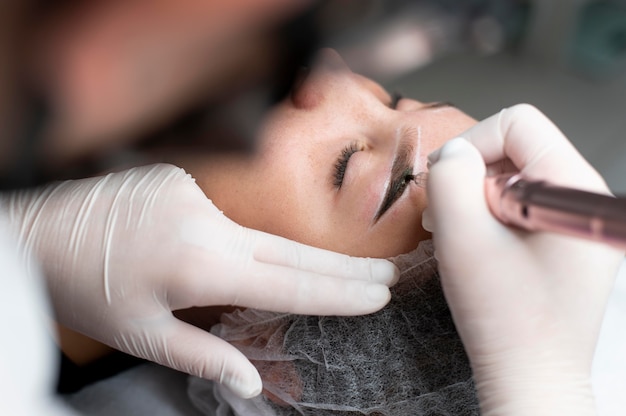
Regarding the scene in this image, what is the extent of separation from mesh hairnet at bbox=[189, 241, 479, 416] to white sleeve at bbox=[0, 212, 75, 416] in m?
0.44

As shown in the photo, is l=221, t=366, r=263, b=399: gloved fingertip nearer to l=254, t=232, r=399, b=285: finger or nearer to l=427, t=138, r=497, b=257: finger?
l=254, t=232, r=399, b=285: finger

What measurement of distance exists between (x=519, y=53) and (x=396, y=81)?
0.66 m

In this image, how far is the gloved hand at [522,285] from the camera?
869 millimetres

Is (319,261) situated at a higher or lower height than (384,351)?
higher

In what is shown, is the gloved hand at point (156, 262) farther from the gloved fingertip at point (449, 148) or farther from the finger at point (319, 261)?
the gloved fingertip at point (449, 148)

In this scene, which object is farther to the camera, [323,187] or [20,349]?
[323,187]

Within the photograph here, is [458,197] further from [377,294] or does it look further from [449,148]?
[377,294]

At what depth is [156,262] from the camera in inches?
36.6

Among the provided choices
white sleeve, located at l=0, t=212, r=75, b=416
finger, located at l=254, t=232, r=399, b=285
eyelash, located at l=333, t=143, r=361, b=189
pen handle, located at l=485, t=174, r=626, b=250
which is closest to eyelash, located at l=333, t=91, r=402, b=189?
eyelash, located at l=333, t=143, r=361, b=189

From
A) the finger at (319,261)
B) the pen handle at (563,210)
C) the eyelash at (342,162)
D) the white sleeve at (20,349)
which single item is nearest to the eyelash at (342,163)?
the eyelash at (342,162)

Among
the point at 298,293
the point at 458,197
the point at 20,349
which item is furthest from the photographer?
the point at 298,293

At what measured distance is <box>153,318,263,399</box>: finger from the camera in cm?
100

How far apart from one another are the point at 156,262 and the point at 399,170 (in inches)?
18.3

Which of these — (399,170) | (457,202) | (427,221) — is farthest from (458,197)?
(399,170)
